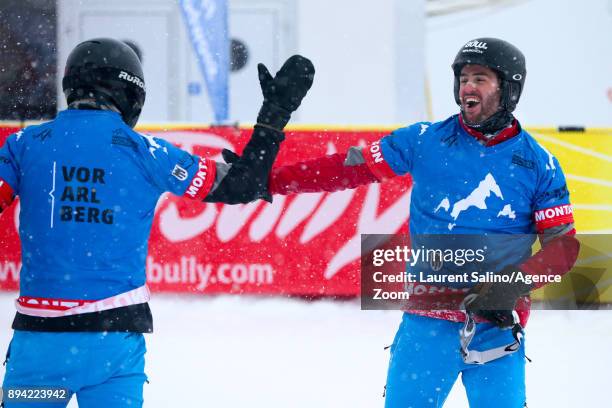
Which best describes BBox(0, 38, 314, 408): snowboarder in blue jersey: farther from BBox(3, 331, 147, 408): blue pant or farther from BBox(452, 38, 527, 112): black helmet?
BBox(452, 38, 527, 112): black helmet

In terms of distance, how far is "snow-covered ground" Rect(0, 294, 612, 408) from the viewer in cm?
495

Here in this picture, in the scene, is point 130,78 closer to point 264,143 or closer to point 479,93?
point 264,143

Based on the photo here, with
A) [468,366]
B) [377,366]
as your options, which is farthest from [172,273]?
[468,366]

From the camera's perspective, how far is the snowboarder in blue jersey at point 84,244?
2.45 meters

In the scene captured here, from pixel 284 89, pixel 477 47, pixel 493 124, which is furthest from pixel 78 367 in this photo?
pixel 477 47

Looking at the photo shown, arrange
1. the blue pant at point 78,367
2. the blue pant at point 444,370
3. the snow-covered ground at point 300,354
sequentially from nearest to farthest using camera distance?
1. the blue pant at point 78,367
2. the blue pant at point 444,370
3. the snow-covered ground at point 300,354

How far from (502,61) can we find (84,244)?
176cm

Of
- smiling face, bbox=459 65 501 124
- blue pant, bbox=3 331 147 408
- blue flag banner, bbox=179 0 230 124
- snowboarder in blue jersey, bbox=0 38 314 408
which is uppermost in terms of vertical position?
blue flag banner, bbox=179 0 230 124

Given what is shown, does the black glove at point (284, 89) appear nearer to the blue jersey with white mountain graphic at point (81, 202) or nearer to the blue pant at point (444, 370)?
the blue jersey with white mountain graphic at point (81, 202)

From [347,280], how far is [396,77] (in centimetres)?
476

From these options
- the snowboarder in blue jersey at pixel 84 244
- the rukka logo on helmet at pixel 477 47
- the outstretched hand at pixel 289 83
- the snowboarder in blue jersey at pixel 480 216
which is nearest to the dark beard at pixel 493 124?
the snowboarder in blue jersey at pixel 480 216

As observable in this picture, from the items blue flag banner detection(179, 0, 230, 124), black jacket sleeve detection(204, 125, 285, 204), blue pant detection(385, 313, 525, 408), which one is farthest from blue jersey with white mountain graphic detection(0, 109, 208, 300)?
blue flag banner detection(179, 0, 230, 124)

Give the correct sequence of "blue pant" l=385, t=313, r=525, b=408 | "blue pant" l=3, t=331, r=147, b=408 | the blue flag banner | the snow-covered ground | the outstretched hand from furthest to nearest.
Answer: the blue flag banner, the snow-covered ground, the outstretched hand, "blue pant" l=385, t=313, r=525, b=408, "blue pant" l=3, t=331, r=147, b=408

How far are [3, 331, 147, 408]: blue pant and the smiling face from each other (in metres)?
1.61
